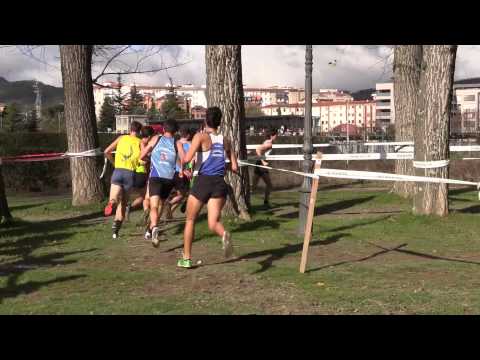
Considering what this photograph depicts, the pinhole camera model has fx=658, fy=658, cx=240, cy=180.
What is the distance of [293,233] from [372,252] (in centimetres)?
188

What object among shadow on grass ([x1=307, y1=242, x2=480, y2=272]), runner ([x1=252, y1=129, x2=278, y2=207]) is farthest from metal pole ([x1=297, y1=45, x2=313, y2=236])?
runner ([x1=252, y1=129, x2=278, y2=207])

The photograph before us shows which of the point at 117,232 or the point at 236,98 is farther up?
the point at 236,98

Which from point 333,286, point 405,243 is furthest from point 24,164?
point 333,286

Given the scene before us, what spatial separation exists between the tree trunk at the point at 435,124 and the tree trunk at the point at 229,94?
325cm

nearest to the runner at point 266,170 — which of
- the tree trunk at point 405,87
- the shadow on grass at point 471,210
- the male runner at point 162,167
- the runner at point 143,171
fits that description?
the tree trunk at point 405,87

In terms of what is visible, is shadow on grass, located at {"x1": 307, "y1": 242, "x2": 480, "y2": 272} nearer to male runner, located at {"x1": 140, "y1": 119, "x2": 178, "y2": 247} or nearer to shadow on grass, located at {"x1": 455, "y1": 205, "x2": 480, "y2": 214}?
male runner, located at {"x1": 140, "y1": 119, "x2": 178, "y2": 247}

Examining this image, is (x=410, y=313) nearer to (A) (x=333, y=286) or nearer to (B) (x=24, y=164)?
(A) (x=333, y=286)

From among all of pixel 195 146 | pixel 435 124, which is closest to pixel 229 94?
pixel 435 124

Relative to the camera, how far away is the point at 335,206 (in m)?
14.9

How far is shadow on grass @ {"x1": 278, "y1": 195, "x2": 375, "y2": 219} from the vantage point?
42.9 feet

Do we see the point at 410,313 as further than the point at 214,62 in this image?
No

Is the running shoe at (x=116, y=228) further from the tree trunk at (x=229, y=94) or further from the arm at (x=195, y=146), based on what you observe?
the arm at (x=195, y=146)

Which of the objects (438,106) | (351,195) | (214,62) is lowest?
(351,195)

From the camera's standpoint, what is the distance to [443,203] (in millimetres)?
11867
